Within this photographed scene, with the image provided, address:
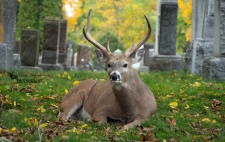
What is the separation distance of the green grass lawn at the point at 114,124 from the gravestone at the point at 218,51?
0.50 m

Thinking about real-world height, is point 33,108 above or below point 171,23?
below

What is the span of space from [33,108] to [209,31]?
8.41m

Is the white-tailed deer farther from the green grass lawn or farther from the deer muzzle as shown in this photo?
the green grass lawn

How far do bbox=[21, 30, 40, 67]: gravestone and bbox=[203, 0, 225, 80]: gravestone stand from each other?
314 inches

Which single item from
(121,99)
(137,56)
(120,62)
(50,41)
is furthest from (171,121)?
(50,41)

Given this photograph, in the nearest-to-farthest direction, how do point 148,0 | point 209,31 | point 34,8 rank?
1. point 209,31
2. point 34,8
3. point 148,0

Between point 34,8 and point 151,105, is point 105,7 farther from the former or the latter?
point 151,105

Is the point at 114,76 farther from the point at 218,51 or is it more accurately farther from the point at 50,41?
the point at 50,41

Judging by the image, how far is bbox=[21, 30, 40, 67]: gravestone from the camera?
2064 cm

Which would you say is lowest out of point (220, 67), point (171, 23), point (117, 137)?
point (117, 137)

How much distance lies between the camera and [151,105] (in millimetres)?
9430

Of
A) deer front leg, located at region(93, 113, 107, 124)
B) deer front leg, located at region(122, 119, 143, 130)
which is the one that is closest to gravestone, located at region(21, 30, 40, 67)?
deer front leg, located at region(93, 113, 107, 124)

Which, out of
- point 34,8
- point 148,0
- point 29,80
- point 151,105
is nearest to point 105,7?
point 148,0

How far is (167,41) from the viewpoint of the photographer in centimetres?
2083
